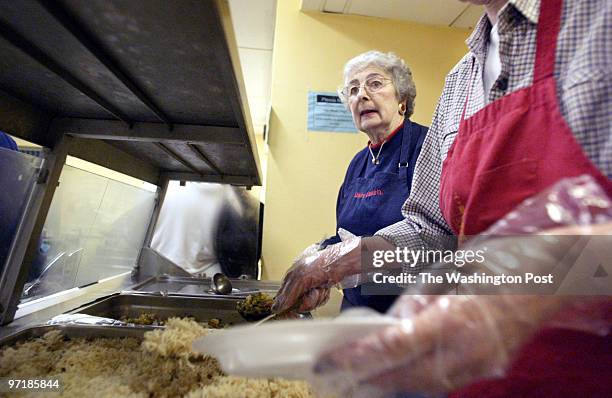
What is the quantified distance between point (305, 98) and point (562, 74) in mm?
2151

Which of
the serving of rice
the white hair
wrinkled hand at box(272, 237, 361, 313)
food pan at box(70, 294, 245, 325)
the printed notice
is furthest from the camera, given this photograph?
the printed notice

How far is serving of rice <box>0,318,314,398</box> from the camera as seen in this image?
0.69 metres

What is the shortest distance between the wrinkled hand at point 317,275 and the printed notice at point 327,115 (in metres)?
1.68

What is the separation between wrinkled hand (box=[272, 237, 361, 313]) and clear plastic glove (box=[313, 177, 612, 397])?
0.52 meters

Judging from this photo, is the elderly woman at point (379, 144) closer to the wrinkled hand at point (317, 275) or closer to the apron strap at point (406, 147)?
the apron strap at point (406, 147)

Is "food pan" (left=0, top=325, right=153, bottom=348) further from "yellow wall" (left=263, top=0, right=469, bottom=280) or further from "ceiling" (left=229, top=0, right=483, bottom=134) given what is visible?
"ceiling" (left=229, top=0, right=483, bottom=134)

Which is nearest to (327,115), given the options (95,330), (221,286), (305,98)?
(305,98)

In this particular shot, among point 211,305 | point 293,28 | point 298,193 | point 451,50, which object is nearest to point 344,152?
point 298,193

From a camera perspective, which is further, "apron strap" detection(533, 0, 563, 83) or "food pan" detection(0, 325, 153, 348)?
"food pan" detection(0, 325, 153, 348)

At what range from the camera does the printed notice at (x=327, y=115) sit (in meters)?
2.53

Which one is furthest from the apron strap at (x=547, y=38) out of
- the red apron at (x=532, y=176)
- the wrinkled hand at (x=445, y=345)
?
the wrinkled hand at (x=445, y=345)

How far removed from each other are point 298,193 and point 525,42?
6.38 feet

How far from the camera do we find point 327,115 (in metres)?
2.55

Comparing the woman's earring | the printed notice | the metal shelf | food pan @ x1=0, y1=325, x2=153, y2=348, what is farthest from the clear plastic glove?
the printed notice
